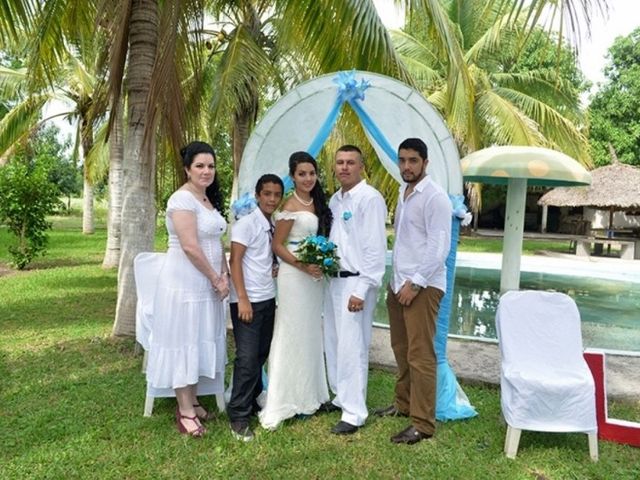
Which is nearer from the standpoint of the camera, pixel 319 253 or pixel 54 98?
pixel 319 253

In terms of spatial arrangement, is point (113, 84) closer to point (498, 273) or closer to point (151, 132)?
point (151, 132)

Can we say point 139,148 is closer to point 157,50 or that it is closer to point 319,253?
point 157,50

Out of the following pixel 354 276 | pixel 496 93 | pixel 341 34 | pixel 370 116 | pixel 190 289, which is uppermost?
pixel 496 93

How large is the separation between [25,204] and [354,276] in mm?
10244

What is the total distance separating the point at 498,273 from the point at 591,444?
963 centimetres

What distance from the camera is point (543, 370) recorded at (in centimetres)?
370

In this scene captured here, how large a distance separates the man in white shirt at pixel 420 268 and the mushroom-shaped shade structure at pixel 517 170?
4272 millimetres

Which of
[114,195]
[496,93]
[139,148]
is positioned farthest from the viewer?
[496,93]

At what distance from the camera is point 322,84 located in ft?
15.3

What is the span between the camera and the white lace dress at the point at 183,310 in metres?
3.66

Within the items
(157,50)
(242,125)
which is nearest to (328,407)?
(157,50)

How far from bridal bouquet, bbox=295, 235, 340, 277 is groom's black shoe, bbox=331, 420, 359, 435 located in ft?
3.55

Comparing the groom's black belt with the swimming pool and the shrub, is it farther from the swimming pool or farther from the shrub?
the shrub

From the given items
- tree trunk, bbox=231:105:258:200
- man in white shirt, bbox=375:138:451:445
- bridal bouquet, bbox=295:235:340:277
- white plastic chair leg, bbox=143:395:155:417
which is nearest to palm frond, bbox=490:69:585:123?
tree trunk, bbox=231:105:258:200
